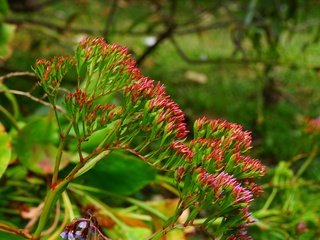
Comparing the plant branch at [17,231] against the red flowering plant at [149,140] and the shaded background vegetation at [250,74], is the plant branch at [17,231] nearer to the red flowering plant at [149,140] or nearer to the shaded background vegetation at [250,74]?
the red flowering plant at [149,140]

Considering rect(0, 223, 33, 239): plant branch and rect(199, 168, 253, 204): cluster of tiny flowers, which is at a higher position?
rect(199, 168, 253, 204): cluster of tiny flowers

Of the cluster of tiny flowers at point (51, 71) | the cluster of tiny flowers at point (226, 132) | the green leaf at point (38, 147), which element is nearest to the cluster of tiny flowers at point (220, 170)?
the cluster of tiny flowers at point (226, 132)

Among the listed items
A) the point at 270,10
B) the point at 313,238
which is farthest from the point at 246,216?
the point at 270,10

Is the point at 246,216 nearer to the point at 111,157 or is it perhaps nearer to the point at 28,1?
the point at 111,157

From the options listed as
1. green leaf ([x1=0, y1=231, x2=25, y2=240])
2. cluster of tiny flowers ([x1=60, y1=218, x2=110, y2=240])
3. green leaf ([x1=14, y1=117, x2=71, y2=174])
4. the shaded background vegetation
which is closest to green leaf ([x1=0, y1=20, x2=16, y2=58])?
the shaded background vegetation

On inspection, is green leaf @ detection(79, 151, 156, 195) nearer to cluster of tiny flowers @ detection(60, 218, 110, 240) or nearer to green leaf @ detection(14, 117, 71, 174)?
green leaf @ detection(14, 117, 71, 174)
